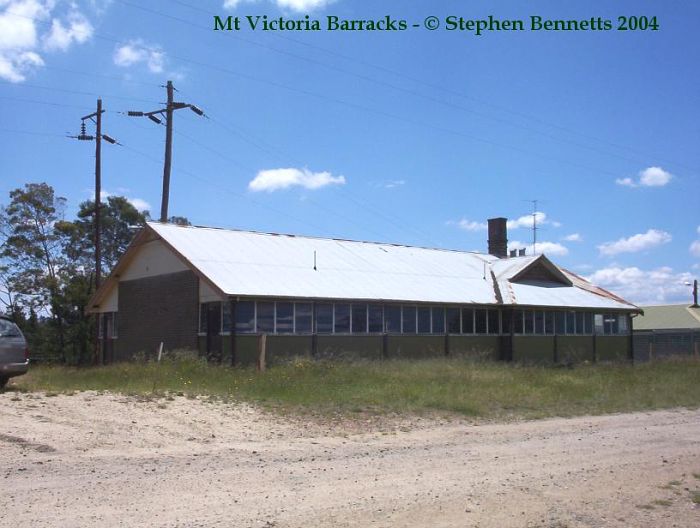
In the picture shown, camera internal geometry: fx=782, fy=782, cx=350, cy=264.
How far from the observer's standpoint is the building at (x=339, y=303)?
82.4ft

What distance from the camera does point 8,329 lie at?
1593 centimetres

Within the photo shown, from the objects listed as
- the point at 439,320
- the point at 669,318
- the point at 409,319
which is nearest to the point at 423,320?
the point at 409,319

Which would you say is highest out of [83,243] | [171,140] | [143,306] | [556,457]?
[171,140]

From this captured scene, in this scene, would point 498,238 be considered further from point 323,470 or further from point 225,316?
point 323,470

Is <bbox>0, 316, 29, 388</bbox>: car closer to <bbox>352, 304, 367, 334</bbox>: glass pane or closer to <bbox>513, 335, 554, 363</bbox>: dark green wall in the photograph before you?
<bbox>352, 304, 367, 334</bbox>: glass pane

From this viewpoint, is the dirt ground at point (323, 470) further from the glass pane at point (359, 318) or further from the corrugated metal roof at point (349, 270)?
the glass pane at point (359, 318)

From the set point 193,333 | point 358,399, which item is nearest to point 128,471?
point 358,399

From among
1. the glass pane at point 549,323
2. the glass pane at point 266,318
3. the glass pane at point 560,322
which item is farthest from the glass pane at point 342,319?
the glass pane at point 560,322

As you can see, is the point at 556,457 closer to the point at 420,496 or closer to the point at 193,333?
the point at 420,496

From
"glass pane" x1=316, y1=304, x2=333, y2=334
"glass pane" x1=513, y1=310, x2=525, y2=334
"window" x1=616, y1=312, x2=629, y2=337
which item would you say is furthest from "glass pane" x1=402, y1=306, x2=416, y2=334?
"window" x1=616, y1=312, x2=629, y2=337

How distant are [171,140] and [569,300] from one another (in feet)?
61.9

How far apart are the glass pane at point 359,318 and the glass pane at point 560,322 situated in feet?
35.5

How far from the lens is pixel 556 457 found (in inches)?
426

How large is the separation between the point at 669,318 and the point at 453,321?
119 ft
